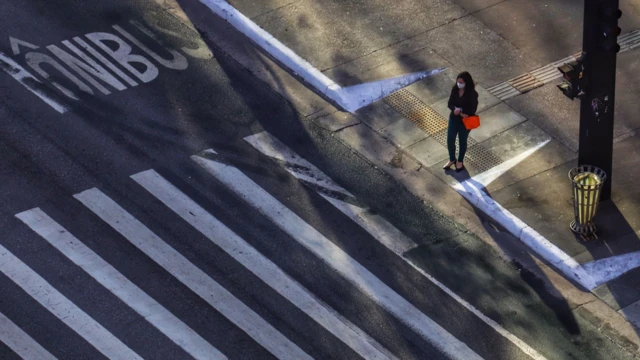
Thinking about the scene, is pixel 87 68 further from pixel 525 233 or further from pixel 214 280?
pixel 525 233

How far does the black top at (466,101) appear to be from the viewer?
17.4 meters

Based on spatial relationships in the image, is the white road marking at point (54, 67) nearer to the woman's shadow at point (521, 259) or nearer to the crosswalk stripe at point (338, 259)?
the crosswalk stripe at point (338, 259)

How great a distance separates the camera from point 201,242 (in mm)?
16594

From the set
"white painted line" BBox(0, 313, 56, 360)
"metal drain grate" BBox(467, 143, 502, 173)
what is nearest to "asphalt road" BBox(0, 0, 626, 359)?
"white painted line" BBox(0, 313, 56, 360)

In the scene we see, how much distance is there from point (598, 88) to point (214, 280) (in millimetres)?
5450

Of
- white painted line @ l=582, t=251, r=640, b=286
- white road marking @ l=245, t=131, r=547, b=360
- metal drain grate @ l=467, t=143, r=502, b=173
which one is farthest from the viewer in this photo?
metal drain grate @ l=467, t=143, r=502, b=173

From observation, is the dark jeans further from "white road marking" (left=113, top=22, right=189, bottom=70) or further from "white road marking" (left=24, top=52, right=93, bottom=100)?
"white road marking" (left=24, top=52, right=93, bottom=100)

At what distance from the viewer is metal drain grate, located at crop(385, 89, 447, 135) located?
62.3ft

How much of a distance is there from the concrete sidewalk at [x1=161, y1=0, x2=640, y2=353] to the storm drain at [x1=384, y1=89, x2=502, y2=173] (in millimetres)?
21

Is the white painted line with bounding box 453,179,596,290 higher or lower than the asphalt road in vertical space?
lower

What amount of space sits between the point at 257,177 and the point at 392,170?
1907 mm

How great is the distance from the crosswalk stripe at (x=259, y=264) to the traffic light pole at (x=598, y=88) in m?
4.16

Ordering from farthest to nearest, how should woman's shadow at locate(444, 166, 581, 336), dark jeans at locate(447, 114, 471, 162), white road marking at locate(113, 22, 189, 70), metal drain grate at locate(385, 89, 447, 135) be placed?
1. white road marking at locate(113, 22, 189, 70)
2. metal drain grate at locate(385, 89, 447, 135)
3. dark jeans at locate(447, 114, 471, 162)
4. woman's shadow at locate(444, 166, 581, 336)

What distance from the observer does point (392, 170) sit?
59.5 feet
